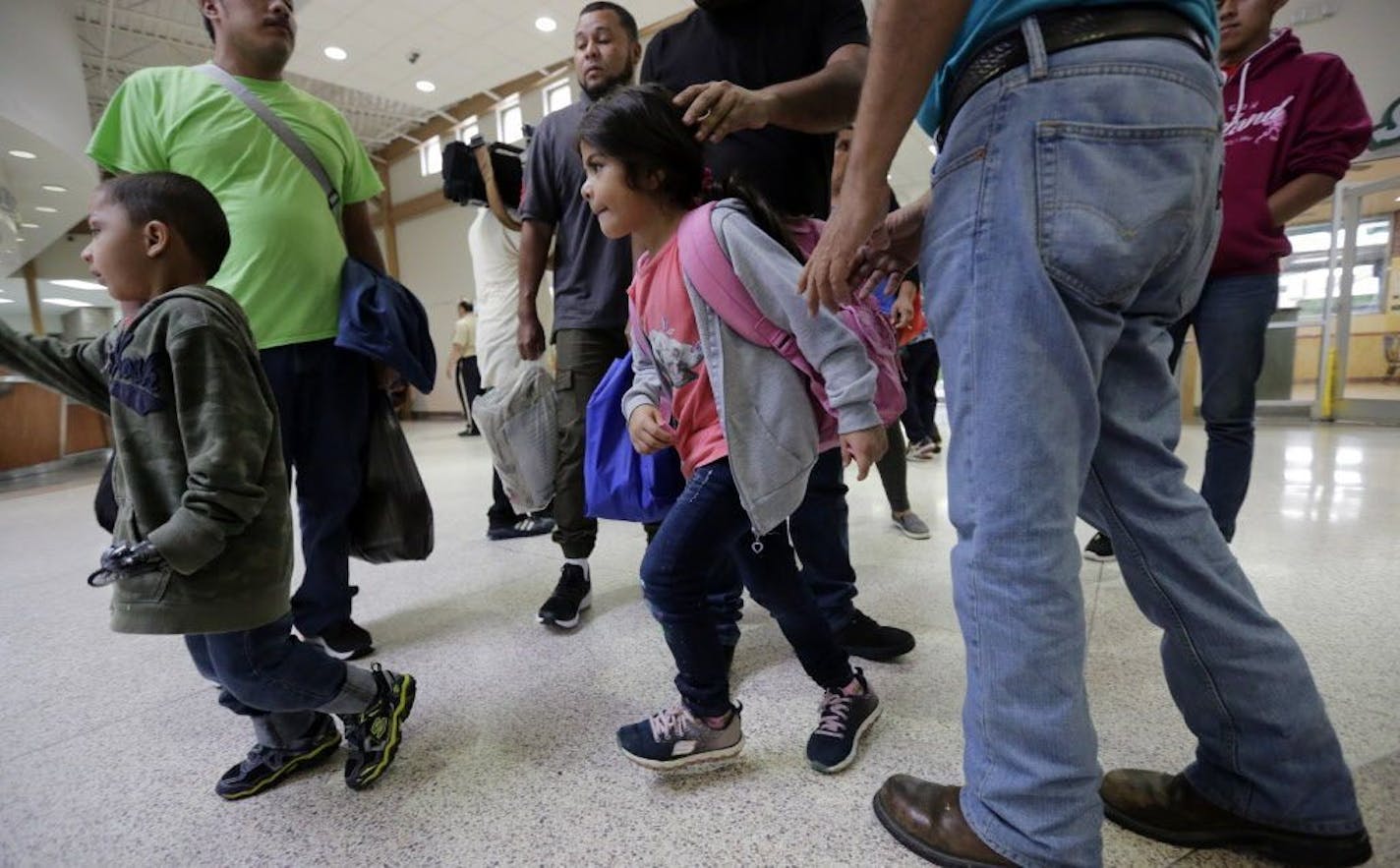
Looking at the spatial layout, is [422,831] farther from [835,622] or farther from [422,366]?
[422,366]

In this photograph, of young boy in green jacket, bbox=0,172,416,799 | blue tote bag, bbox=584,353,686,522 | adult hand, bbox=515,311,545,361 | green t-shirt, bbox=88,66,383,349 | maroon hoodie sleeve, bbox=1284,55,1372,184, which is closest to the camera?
young boy in green jacket, bbox=0,172,416,799

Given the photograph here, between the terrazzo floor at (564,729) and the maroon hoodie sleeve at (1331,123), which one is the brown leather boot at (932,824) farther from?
the maroon hoodie sleeve at (1331,123)

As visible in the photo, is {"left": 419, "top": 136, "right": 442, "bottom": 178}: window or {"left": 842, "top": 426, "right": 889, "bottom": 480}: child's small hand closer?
{"left": 842, "top": 426, "right": 889, "bottom": 480}: child's small hand

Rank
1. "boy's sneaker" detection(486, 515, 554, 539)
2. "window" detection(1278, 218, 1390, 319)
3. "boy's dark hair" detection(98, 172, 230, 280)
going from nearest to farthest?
"boy's dark hair" detection(98, 172, 230, 280)
"boy's sneaker" detection(486, 515, 554, 539)
"window" detection(1278, 218, 1390, 319)

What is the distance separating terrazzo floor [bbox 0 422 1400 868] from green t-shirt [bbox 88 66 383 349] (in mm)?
873

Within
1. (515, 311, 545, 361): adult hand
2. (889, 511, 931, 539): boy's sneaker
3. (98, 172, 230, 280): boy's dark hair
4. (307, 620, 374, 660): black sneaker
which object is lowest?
(889, 511, 931, 539): boy's sneaker

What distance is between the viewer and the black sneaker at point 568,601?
1.75m

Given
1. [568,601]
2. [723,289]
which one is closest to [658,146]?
[723,289]

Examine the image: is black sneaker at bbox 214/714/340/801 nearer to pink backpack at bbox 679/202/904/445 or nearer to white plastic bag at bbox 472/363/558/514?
white plastic bag at bbox 472/363/558/514

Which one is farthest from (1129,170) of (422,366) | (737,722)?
(422,366)

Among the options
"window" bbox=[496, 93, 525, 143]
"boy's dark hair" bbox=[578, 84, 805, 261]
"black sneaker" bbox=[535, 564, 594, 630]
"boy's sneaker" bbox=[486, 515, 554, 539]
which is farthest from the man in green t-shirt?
"window" bbox=[496, 93, 525, 143]

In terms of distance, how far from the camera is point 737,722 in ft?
3.66

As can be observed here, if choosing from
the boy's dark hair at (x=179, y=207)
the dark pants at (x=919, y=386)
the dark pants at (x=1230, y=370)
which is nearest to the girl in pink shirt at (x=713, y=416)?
the boy's dark hair at (x=179, y=207)

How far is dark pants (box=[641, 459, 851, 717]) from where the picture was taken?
1032 millimetres
